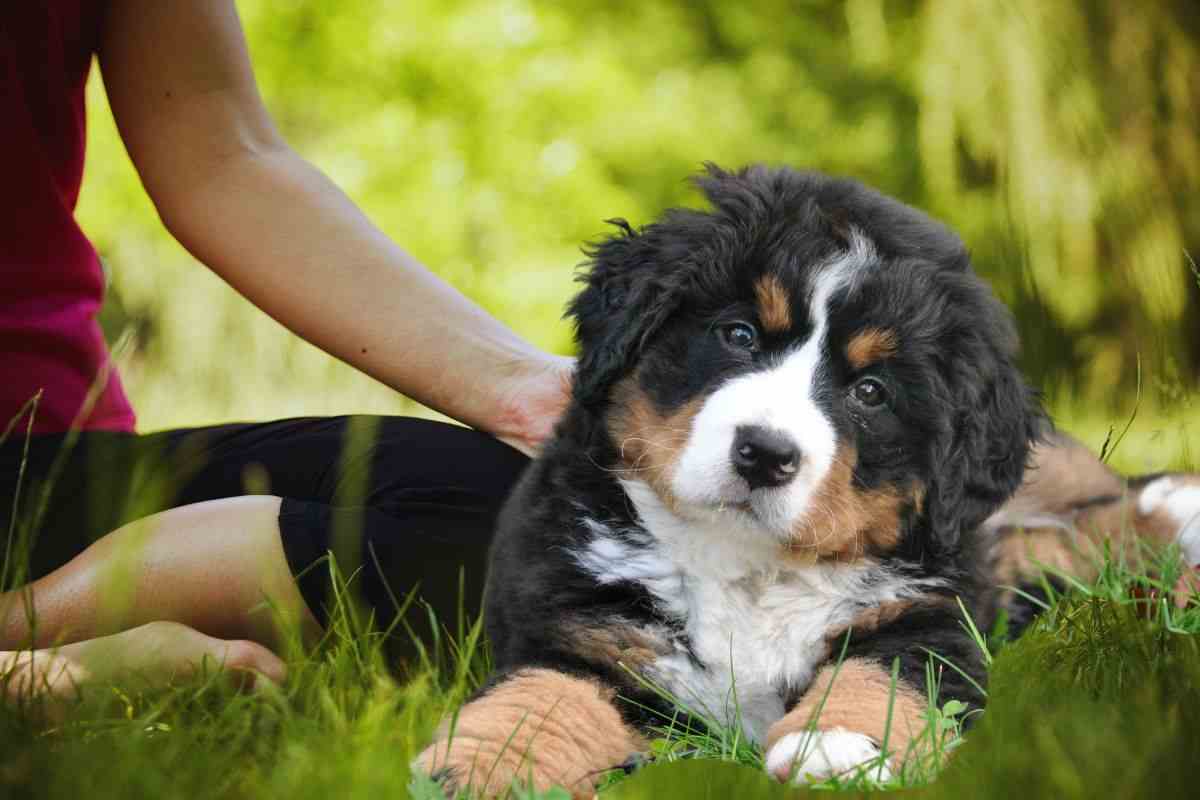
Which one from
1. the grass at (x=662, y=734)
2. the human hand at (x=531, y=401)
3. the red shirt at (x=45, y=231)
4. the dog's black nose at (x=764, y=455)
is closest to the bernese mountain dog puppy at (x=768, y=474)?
the dog's black nose at (x=764, y=455)

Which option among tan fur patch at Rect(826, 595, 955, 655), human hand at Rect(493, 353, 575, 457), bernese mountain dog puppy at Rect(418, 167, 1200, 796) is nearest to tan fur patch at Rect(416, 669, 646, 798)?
bernese mountain dog puppy at Rect(418, 167, 1200, 796)

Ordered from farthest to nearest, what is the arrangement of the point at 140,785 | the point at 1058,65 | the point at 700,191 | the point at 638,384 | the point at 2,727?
1. the point at 700,191
2. the point at 638,384
3. the point at 1058,65
4. the point at 2,727
5. the point at 140,785

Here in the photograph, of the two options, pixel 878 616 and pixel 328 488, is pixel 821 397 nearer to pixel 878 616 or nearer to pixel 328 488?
pixel 878 616

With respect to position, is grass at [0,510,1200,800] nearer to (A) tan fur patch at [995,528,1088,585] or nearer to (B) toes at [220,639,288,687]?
(B) toes at [220,639,288,687]

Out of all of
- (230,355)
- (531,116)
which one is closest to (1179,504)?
(230,355)

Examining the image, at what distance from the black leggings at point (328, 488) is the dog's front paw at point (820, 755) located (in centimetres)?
94

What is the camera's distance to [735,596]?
269 cm

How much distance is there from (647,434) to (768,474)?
318mm

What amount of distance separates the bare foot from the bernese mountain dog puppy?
474 mm

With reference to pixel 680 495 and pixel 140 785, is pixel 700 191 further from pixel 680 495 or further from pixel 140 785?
pixel 140 785

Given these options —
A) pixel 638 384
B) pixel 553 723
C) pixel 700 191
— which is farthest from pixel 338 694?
pixel 700 191

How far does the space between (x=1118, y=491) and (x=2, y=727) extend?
3.06m

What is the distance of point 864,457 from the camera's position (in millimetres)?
2564

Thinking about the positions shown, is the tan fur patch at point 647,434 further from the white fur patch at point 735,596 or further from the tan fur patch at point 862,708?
the tan fur patch at point 862,708
